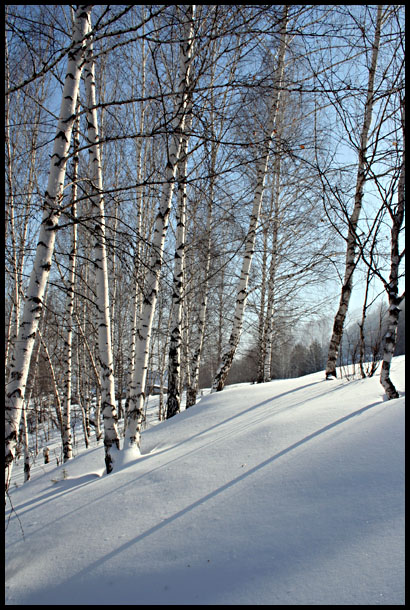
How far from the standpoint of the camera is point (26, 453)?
599 cm

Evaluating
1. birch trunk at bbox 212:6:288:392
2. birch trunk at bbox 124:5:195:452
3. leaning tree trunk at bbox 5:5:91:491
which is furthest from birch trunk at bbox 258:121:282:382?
leaning tree trunk at bbox 5:5:91:491

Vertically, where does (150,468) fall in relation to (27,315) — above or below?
below

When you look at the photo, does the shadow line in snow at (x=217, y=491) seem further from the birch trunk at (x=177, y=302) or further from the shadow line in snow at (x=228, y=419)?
the birch trunk at (x=177, y=302)

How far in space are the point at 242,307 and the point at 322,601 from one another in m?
4.94

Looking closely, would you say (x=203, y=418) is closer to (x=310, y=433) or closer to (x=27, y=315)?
(x=310, y=433)

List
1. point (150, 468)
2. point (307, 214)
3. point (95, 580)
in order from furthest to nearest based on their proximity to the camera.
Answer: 1. point (307, 214)
2. point (150, 468)
3. point (95, 580)

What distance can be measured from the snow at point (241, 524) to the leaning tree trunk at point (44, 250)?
718mm

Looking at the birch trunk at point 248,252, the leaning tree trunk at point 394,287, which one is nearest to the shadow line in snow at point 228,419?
the leaning tree trunk at point 394,287

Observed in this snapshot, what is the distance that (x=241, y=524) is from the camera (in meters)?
1.67

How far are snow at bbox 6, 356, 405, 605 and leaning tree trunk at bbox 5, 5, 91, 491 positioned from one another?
72 centimetres

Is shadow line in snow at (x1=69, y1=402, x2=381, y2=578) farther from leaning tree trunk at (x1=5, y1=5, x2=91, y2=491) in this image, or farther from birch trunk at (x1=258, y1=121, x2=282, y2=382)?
birch trunk at (x1=258, y1=121, x2=282, y2=382)

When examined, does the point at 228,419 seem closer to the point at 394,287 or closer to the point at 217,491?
the point at 217,491

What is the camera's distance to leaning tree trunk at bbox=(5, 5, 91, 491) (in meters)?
2.06

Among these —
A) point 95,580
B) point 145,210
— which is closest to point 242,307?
point 145,210
